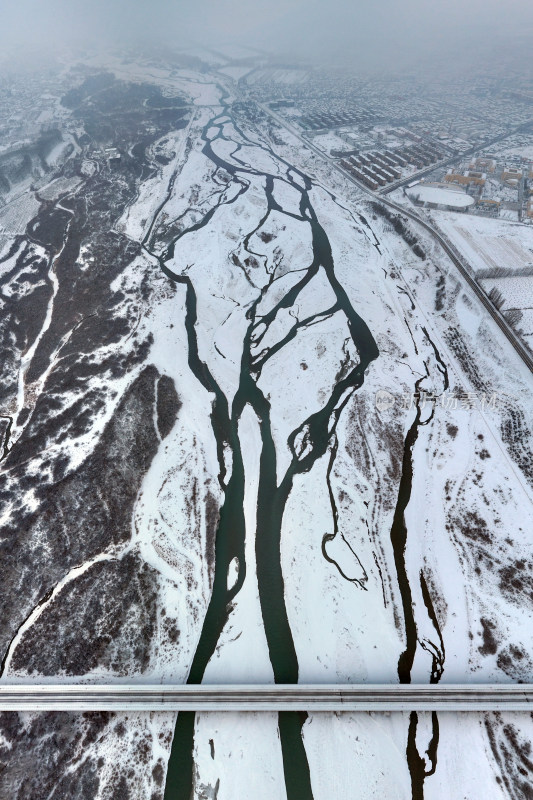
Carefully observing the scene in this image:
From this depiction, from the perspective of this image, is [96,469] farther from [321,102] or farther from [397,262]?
[321,102]

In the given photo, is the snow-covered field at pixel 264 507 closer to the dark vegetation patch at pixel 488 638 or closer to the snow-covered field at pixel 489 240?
the dark vegetation patch at pixel 488 638

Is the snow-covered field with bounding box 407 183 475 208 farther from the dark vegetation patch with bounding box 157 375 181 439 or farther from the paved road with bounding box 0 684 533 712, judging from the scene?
the paved road with bounding box 0 684 533 712

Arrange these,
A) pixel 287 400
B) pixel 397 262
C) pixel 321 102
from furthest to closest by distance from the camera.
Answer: pixel 321 102, pixel 397 262, pixel 287 400

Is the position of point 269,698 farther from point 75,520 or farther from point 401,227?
point 401,227

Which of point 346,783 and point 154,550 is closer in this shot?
A: point 346,783

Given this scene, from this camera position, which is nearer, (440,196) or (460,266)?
(460,266)

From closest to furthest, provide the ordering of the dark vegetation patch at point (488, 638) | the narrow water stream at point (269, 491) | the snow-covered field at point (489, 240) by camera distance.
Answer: the narrow water stream at point (269, 491) → the dark vegetation patch at point (488, 638) → the snow-covered field at point (489, 240)

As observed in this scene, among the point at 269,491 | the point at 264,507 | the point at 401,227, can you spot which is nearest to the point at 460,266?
the point at 401,227

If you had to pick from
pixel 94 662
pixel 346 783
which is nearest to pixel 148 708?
pixel 94 662

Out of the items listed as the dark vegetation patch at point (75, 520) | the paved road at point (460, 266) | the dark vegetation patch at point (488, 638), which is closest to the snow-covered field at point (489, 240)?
the paved road at point (460, 266)
